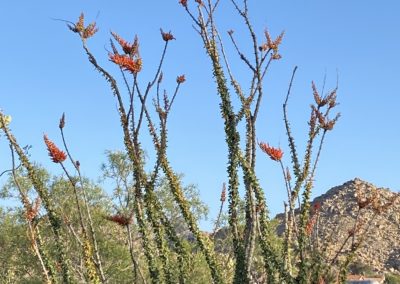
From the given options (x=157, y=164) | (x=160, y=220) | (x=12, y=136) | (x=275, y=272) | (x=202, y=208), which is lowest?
(x=275, y=272)

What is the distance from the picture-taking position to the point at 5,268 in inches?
1221

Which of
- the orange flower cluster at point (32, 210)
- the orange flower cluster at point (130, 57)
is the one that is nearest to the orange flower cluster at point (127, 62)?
the orange flower cluster at point (130, 57)

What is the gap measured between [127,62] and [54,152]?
4.51 ft

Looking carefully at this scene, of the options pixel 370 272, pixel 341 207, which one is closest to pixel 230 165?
→ pixel 370 272

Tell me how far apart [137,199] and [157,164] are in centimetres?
62

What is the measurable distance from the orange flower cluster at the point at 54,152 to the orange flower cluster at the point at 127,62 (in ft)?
4.09

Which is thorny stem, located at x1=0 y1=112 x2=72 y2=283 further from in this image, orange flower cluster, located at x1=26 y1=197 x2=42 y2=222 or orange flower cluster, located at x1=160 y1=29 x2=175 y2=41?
orange flower cluster, located at x1=160 y1=29 x2=175 y2=41

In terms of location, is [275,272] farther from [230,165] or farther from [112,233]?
[112,233]

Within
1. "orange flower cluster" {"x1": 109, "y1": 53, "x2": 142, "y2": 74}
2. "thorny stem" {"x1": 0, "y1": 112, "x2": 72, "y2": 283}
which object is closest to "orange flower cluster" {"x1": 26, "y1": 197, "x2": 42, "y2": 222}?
"thorny stem" {"x1": 0, "y1": 112, "x2": 72, "y2": 283}

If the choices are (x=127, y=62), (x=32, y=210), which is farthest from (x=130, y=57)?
(x=32, y=210)

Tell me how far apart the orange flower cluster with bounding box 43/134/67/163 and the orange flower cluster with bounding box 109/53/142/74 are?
1.25 meters

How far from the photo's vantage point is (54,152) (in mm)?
7992

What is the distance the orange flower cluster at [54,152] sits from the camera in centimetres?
799

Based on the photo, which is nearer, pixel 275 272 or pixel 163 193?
pixel 275 272
